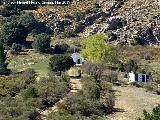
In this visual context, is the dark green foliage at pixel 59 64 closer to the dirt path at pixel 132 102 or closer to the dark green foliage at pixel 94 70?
the dark green foliage at pixel 94 70

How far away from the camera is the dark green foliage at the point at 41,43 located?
95.0 m

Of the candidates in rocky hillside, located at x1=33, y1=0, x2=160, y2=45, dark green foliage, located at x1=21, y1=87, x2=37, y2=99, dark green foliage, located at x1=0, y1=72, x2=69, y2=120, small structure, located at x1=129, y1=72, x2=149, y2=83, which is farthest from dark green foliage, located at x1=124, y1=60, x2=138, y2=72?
dark green foliage, located at x1=21, y1=87, x2=37, y2=99

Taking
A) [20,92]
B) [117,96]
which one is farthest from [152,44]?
[20,92]

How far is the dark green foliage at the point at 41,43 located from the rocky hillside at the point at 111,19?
36.2ft

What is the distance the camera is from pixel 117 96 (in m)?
67.3

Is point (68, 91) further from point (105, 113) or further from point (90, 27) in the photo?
point (90, 27)

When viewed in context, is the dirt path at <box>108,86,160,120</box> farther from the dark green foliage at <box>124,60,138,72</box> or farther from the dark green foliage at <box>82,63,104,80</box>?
the dark green foliage at <box>124,60,138,72</box>

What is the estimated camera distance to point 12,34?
99688 mm

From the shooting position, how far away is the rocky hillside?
104 m

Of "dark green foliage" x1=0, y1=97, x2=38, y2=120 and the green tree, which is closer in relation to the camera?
"dark green foliage" x1=0, y1=97, x2=38, y2=120

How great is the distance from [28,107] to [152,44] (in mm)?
51230

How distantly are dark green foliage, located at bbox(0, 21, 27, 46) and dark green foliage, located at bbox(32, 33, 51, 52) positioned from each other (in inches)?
194

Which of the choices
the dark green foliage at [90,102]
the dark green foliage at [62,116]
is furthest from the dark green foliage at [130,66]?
the dark green foliage at [62,116]

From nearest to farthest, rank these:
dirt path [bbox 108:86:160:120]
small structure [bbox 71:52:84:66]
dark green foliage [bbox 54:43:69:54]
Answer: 1. dirt path [bbox 108:86:160:120]
2. small structure [bbox 71:52:84:66]
3. dark green foliage [bbox 54:43:69:54]
